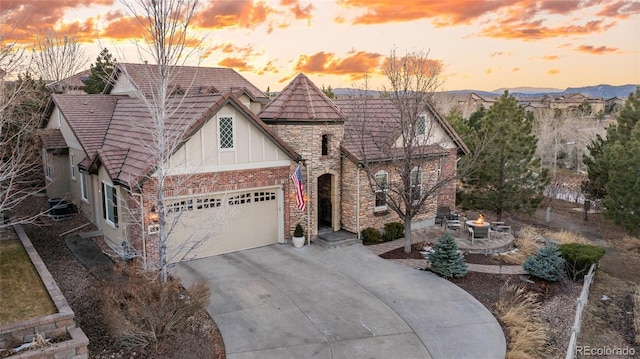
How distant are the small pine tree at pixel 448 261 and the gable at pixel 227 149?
6.22 metres

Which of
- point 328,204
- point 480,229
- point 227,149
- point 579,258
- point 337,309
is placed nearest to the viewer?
point 337,309

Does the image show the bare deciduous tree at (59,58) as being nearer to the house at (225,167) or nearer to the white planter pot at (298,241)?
the house at (225,167)

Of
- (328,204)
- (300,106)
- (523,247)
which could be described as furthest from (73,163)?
(523,247)

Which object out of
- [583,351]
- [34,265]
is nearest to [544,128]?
[583,351]

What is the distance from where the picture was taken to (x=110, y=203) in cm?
1524

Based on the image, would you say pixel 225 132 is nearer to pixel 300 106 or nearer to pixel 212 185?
pixel 212 185

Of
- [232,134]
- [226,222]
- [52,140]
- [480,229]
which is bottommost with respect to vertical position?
[480,229]

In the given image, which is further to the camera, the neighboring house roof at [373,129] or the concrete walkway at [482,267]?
the neighboring house roof at [373,129]

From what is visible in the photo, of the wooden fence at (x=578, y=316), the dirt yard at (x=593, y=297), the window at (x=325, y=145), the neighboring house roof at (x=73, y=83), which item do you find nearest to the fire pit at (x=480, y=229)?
the dirt yard at (x=593, y=297)

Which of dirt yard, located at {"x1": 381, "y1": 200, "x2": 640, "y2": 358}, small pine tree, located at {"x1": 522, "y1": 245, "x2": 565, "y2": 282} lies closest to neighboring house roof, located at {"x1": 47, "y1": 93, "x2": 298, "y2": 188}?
dirt yard, located at {"x1": 381, "y1": 200, "x2": 640, "y2": 358}

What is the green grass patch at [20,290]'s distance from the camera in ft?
30.5

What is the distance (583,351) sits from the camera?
10383 millimetres

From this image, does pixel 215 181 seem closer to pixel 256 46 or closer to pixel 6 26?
pixel 6 26

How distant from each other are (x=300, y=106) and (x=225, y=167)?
3.85 m
